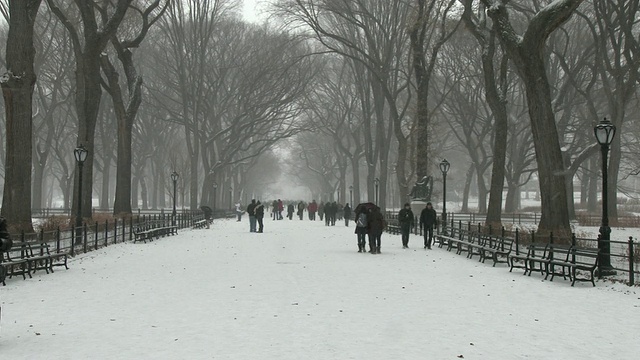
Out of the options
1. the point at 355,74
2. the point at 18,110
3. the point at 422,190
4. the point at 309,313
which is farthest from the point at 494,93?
the point at 355,74

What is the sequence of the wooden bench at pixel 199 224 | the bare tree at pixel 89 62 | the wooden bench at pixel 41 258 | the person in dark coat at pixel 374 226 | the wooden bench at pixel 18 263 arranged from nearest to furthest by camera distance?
1. the wooden bench at pixel 18 263
2. the wooden bench at pixel 41 258
3. the person in dark coat at pixel 374 226
4. the bare tree at pixel 89 62
5. the wooden bench at pixel 199 224

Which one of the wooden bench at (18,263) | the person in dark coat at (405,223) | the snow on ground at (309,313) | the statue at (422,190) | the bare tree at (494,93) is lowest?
the snow on ground at (309,313)

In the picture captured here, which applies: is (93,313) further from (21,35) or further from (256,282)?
(21,35)

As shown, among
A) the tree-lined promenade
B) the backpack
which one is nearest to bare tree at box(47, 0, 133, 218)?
the tree-lined promenade

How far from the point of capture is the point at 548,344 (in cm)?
881

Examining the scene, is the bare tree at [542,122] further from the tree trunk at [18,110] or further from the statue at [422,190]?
the tree trunk at [18,110]

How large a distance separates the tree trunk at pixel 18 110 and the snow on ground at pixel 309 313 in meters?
4.49

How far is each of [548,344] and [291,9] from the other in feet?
106

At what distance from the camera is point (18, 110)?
73.1ft

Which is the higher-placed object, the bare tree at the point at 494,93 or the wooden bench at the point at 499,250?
the bare tree at the point at 494,93

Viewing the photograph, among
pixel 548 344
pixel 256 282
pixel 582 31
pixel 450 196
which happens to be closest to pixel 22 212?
pixel 256 282

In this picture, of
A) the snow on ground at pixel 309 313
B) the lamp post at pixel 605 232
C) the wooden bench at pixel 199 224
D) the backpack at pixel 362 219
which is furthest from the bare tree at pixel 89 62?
the lamp post at pixel 605 232

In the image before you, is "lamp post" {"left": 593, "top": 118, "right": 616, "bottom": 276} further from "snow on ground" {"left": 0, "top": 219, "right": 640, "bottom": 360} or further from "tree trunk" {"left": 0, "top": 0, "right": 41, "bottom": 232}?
"tree trunk" {"left": 0, "top": 0, "right": 41, "bottom": 232}

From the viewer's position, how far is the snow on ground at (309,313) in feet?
27.8
